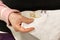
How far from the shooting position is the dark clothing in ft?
2.88

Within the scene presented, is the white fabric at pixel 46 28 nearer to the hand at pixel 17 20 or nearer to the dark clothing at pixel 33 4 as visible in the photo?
the hand at pixel 17 20

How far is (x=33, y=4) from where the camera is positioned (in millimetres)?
894

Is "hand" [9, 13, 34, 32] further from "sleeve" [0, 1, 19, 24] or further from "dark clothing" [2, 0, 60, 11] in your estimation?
"dark clothing" [2, 0, 60, 11]

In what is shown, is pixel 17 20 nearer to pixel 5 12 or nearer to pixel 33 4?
pixel 5 12

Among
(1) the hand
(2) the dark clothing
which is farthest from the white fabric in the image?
(2) the dark clothing

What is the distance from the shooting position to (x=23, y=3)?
34.8 inches

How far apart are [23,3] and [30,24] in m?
0.23

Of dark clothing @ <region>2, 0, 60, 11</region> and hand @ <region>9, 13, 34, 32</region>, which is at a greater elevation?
dark clothing @ <region>2, 0, 60, 11</region>

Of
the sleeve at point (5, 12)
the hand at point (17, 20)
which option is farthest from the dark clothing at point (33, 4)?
the hand at point (17, 20)

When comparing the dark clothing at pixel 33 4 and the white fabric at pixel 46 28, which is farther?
the dark clothing at pixel 33 4

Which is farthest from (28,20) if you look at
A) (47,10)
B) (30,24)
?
(47,10)

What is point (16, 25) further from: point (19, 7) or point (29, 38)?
point (19, 7)

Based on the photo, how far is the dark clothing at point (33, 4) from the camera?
2.88ft

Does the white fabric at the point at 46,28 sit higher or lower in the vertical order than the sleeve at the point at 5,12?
lower
